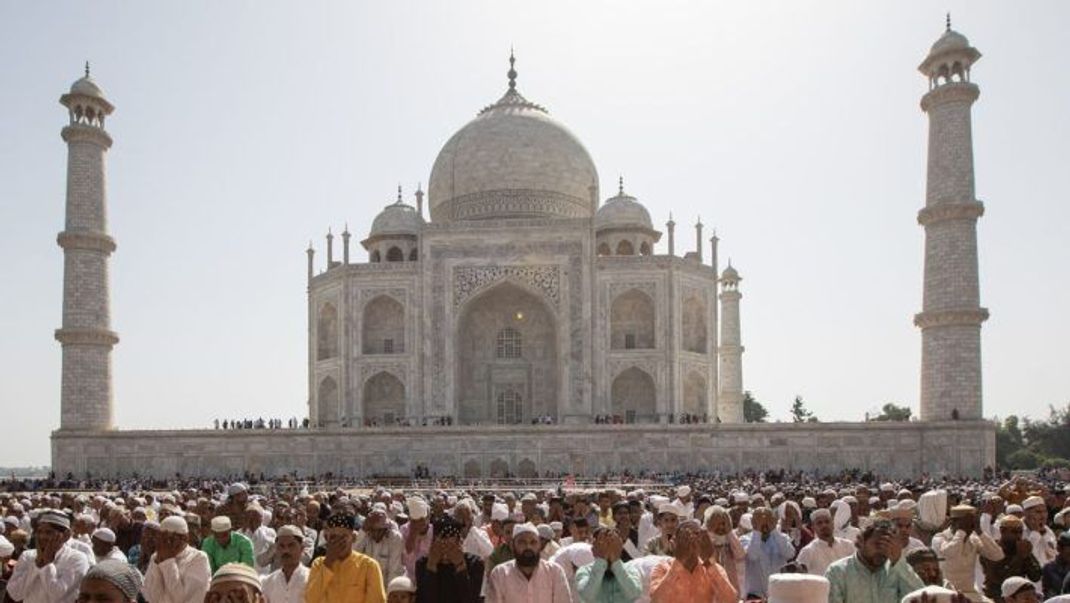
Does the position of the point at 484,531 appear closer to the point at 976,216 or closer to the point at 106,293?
the point at 976,216

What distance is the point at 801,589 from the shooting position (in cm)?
344

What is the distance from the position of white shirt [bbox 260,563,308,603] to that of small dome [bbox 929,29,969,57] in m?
24.0

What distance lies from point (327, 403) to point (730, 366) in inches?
537

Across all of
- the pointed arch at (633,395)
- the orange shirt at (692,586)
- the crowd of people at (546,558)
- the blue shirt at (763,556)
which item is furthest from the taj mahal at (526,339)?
the orange shirt at (692,586)

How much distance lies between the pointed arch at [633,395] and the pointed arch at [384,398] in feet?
19.3

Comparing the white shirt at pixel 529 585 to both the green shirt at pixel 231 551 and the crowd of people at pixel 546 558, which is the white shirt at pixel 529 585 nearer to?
the crowd of people at pixel 546 558

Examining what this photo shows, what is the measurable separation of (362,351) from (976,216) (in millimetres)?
16311

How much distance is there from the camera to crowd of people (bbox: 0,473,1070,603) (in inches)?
177

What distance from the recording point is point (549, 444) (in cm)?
2553

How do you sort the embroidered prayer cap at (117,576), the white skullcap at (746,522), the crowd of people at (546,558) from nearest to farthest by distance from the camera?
the embroidered prayer cap at (117,576)
the crowd of people at (546,558)
the white skullcap at (746,522)

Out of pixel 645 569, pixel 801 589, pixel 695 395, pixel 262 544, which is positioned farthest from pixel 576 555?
pixel 695 395

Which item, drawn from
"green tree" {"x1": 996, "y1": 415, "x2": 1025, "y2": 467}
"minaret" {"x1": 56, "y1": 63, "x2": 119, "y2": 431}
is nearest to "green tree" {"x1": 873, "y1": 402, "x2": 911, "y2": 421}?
"green tree" {"x1": 996, "y1": 415, "x2": 1025, "y2": 467}

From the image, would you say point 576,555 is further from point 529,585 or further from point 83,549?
point 83,549

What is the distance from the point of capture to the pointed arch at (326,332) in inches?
1305
